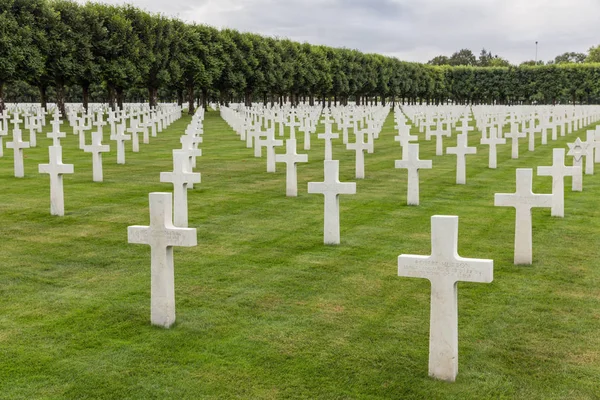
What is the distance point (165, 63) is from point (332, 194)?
134 ft

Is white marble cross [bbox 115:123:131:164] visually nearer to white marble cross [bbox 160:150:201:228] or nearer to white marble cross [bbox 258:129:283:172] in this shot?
white marble cross [bbox 258:129:283:172]

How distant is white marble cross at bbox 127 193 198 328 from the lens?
18.7 feet

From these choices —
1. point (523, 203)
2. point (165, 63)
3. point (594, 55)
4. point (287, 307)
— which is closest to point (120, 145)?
point (523, 203)

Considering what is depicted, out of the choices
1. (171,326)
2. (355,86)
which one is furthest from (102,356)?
(355,86)

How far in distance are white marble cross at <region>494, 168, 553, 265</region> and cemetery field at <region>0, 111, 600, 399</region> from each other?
10.7 inches

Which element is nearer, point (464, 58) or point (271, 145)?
point (271, 145)

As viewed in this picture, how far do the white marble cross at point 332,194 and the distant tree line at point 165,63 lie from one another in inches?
1234

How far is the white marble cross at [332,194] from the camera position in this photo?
8750 millimetres

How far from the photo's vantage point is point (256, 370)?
497 centimetres

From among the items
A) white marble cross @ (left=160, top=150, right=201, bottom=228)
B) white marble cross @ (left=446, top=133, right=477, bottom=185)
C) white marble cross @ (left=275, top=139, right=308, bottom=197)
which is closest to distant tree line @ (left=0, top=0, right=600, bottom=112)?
white marble cross @ (left=275, top=139, right=308, bottom=197)

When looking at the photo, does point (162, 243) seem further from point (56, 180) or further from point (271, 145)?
point (271, 145)

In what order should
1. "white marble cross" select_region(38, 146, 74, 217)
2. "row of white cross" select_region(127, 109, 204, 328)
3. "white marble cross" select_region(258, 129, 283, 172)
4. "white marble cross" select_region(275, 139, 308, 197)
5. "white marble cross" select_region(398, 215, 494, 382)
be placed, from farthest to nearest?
"white marble cross" select_region(258, 129, 283, 172) → "white marble cross" select_region(275, 139, 308, 197) → "white marble cross" select_region(38, 146, 74, 217) → "row of white cross" select_region(127, 109, 204, 328) → "white marble cross" select_region(398, 215, 494, 382)

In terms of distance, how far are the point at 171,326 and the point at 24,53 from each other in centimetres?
3469

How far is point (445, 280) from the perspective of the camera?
478cm
